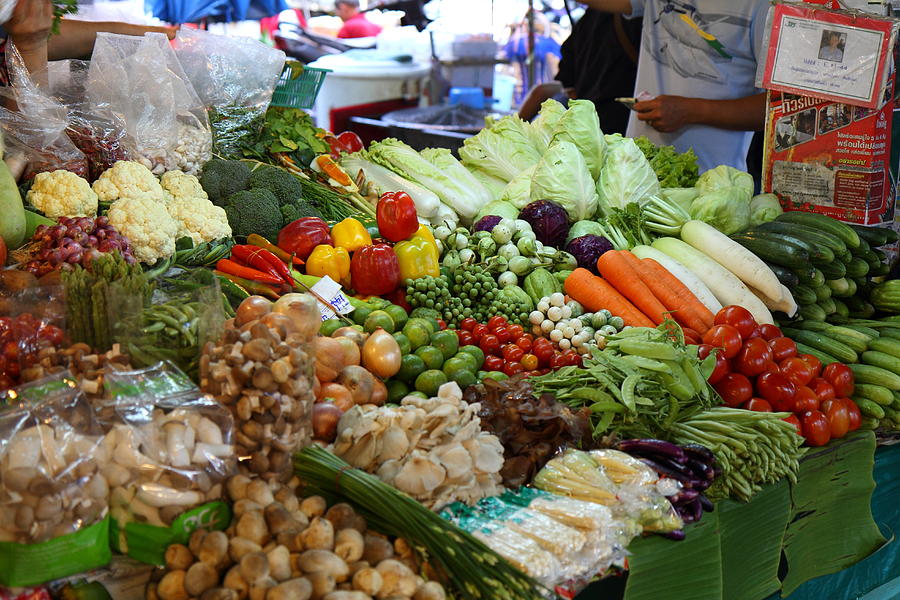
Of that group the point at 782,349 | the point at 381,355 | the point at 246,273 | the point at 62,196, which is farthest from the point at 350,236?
the point at 782,349

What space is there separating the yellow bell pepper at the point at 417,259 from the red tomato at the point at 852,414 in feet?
5.29

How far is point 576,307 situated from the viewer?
3.22 meters

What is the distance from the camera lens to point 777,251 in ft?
11.3

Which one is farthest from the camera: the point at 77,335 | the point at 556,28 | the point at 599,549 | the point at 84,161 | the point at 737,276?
the point at 556,28

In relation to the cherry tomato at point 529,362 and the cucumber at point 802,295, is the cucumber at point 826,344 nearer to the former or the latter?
the cucumber at point 802,295

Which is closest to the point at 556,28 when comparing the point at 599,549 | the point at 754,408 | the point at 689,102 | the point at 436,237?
the point at 689,102

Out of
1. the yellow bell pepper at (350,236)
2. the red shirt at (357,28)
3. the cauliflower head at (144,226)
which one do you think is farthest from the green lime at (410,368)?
the red shirt at (357,28)

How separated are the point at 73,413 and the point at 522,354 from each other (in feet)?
5.28

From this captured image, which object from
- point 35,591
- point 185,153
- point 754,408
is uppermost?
point 185,153

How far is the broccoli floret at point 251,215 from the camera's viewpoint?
11.1ft

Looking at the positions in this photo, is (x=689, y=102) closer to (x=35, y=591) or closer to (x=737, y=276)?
(x=737, y=276)

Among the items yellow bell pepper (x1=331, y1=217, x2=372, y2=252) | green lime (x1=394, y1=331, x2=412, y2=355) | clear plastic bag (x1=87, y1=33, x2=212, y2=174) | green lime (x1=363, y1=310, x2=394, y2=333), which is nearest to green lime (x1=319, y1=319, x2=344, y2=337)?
green lime (x1=363, y1=310, x2=394, y2=333)

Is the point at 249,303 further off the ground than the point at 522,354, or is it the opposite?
the point at 249,303

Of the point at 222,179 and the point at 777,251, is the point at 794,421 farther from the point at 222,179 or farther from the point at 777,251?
the point at 222,179
